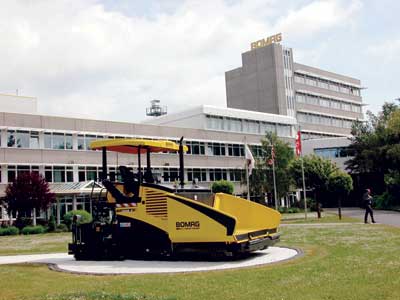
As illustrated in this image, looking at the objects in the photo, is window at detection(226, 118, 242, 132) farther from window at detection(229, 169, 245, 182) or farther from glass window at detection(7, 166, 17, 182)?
glass window at detection(7, 166, 17, 182)

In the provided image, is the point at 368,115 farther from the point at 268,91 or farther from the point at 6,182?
the point at 6,182

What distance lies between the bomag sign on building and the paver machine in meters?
76.9

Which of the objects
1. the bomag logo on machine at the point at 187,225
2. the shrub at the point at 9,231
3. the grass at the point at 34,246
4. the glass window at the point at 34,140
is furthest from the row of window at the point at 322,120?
the bomag logo on machine at the point at 187,225

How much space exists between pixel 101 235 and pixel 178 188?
2.49 metres

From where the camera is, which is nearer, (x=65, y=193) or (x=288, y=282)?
(x=288, y=282)

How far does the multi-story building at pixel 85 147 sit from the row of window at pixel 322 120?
28.3 m

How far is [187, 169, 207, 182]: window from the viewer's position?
190ft

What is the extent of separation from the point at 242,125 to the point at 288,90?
84.3ft

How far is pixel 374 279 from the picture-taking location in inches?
362

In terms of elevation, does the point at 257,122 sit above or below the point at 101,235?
above

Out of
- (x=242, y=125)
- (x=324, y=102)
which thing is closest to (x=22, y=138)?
(x=242, y=125)

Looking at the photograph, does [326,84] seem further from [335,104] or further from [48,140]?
[48,140]

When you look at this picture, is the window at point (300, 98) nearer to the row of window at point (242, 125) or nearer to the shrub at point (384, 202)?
the row of window at point (242, 125)

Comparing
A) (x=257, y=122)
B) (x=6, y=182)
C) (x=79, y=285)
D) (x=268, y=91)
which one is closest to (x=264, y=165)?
(x=257, y=122)
